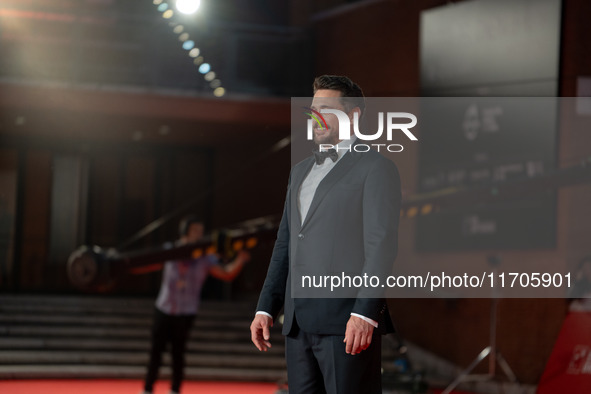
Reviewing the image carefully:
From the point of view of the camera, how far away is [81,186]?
43.3ft

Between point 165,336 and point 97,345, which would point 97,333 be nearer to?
point 97,345

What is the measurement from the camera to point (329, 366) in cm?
242

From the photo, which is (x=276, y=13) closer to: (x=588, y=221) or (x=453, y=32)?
(x=453, y=32)

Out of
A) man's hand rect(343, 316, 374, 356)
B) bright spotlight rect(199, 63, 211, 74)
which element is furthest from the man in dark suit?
bright spotlight rect(199, 63, 211, 74)

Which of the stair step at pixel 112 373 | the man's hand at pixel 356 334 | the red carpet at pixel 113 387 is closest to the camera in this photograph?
the man's hand at pixel 356 334

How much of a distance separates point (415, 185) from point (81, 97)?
15.9 feet

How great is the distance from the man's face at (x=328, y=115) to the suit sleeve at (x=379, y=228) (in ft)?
0.52

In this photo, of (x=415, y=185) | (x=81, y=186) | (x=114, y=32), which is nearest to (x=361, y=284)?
(x=415, y=185)

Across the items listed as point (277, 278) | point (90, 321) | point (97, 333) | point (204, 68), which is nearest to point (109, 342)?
point (97, 333)

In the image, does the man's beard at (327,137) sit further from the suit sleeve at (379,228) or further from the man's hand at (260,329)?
the man's hand at (260,329)

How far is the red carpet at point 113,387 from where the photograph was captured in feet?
26.7

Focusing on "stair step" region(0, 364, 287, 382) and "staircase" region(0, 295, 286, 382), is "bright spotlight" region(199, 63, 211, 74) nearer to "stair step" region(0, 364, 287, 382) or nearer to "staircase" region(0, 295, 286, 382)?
"staircase" region(0, 295, 286, 382)

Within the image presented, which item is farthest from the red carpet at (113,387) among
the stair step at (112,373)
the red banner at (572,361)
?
the red banner at (572,361)

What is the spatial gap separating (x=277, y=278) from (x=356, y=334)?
399 mm
